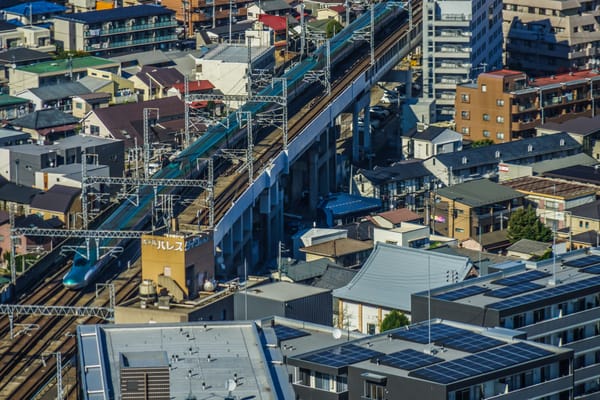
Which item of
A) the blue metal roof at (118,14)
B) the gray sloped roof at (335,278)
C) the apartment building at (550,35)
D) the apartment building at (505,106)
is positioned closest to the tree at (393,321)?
the gray sloped roof at (335,278)

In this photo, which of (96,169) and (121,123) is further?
(121,123)

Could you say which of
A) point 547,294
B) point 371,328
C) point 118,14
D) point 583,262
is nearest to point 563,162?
point 371,328

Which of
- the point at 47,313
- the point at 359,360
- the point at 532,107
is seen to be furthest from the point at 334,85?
the point at 359,360

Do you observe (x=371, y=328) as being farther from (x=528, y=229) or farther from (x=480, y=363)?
(x=480, y=363)

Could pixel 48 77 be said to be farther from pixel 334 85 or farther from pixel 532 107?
pixel 532 107

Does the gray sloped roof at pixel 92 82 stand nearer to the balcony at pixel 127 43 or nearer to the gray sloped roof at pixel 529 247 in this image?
the balcony at pixel 127 43

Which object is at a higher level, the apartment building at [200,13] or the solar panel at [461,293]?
the apartment building at [200,13]

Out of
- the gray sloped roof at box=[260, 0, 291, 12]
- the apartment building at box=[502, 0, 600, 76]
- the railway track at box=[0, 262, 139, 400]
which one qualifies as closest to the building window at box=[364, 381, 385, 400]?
the railway track at box=[0, 262, 139, 400]
